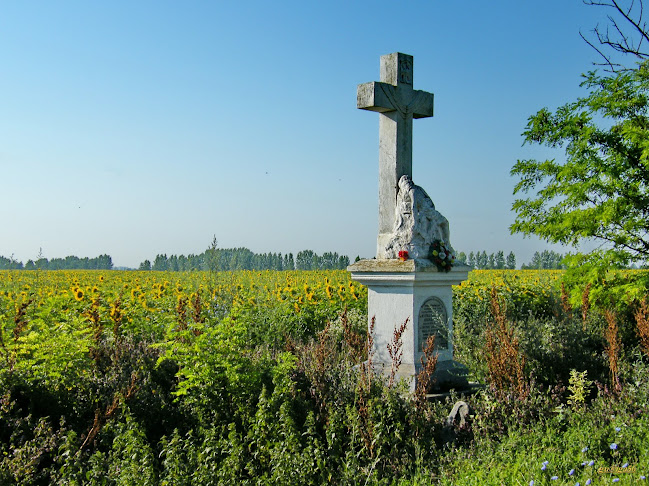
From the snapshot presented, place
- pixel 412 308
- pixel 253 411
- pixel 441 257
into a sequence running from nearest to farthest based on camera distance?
pixel 253 411, pixel 412 308, pixel 441 257

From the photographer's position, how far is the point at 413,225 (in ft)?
22.9

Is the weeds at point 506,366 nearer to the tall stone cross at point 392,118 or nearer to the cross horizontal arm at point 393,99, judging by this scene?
the tall stone cross at point 392,118

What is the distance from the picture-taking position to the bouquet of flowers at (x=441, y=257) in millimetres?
6852

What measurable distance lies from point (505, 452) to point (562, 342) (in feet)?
9.97

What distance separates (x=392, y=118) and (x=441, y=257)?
1811mm

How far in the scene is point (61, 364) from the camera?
525 cm

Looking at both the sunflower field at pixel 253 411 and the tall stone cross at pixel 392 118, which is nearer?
the sunflower field at pixel 253 411

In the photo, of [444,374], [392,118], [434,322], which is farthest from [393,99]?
[444,374]

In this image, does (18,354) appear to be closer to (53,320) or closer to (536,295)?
(53,320)

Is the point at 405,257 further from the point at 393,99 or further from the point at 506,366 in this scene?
the point at 393,99

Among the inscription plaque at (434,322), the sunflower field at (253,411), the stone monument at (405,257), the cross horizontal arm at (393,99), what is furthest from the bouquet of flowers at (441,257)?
the cross horizontal arm at (393,99)

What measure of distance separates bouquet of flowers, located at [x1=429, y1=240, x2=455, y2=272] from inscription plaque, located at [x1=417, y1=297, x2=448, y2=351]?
1.27 ft

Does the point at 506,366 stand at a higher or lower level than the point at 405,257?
lower

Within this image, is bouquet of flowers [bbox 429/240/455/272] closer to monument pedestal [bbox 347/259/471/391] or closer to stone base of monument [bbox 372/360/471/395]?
monument pedestal [bbox 347/259/471/391]
